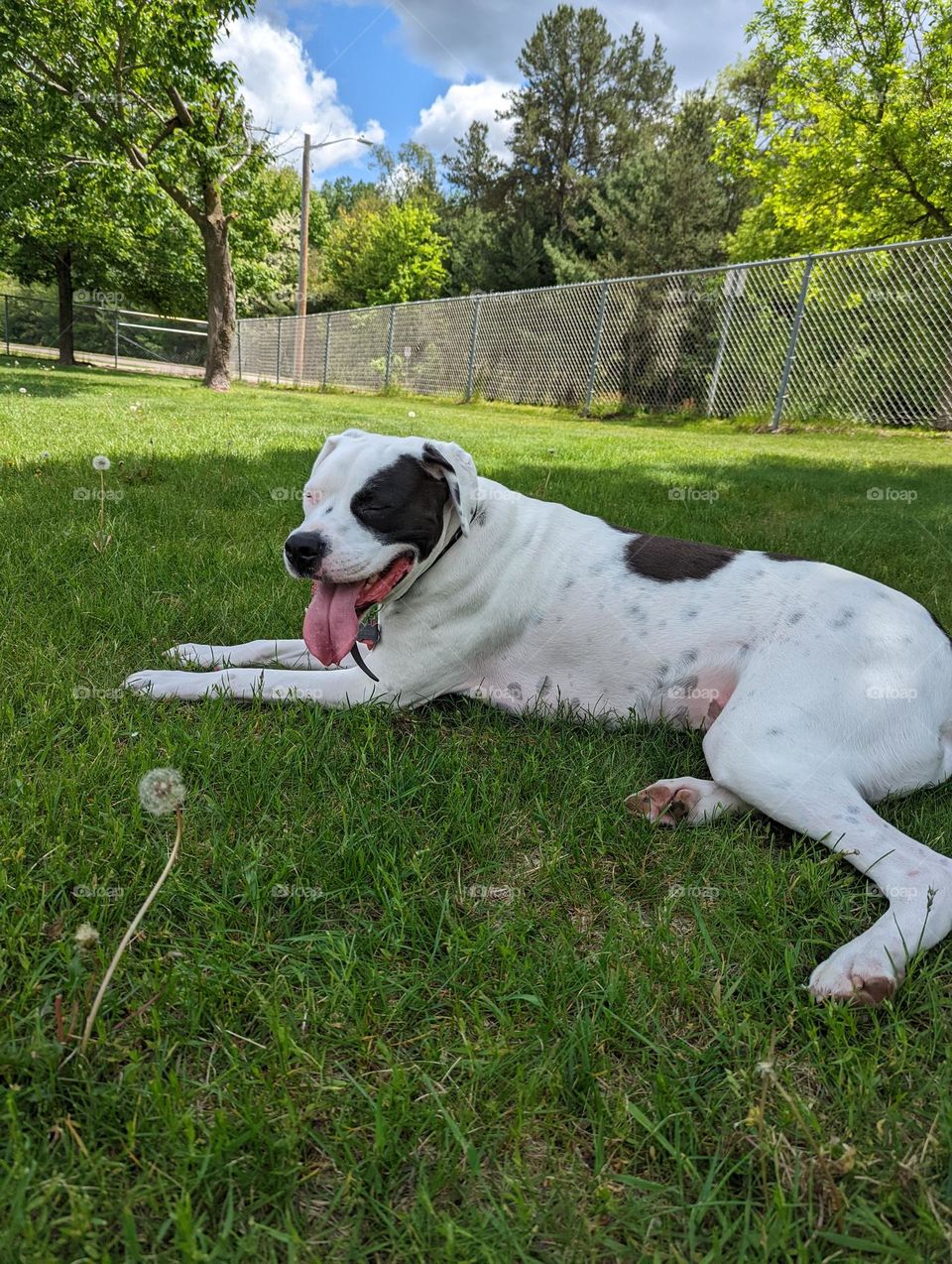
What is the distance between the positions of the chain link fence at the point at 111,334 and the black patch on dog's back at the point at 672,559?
116 feet

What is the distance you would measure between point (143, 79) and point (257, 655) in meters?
15.6

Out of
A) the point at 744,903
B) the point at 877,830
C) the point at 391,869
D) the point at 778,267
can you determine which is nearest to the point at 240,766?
the point at 391,869

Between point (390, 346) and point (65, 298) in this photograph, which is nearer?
point (390, 346)

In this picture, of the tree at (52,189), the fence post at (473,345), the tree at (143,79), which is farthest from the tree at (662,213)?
the tree at (143,79)

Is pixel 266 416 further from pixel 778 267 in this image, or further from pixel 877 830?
pixel 877 830

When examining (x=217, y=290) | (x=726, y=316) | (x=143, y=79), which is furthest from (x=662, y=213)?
(x=143, y=79)

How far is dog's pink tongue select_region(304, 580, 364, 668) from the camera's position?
107 inches

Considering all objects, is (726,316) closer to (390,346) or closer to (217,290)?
(217,290)

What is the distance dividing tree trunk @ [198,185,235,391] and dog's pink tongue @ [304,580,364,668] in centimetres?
1722

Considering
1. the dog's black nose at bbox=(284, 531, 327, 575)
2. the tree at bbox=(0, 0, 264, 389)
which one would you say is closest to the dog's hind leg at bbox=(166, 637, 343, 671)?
the dog's black nose at bbox=(284, 531, 327, 575)

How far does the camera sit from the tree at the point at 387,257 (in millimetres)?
43438

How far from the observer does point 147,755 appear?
2.31 metres

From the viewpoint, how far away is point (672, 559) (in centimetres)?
298

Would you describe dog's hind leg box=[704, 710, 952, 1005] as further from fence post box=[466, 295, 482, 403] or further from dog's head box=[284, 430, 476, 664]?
fence post box=[466, 295, 482, 403]
